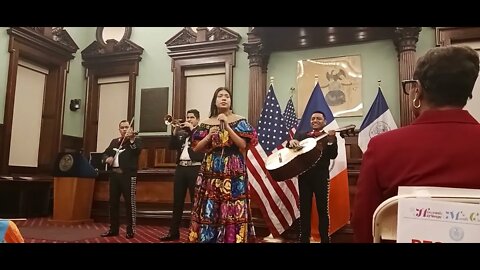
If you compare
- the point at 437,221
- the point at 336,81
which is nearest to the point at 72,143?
the point at 336,81

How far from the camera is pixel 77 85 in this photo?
5.25m

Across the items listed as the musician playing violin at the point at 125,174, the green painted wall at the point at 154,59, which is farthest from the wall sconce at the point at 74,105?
the musician playing violin at the point at 125,174

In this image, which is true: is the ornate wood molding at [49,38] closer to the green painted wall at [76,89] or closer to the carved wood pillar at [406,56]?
the green painted wall at [76,89]

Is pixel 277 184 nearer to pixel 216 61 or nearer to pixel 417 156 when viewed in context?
pixel 216 61

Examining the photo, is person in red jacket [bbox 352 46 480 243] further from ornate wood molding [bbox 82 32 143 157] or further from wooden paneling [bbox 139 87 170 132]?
ornate wood molding [bbox 82 32 143 157]

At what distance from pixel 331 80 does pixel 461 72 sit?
12.7ft

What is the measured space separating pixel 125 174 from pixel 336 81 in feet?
8.28

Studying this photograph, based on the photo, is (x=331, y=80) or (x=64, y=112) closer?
(x=331, y=80)

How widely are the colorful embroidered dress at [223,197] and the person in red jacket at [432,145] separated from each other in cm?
155

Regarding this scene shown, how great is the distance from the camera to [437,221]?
74 centimetres

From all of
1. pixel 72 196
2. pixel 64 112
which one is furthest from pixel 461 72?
pixel 64 112

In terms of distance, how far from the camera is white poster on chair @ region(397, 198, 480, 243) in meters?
0.72

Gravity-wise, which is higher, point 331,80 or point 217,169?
point 331,80

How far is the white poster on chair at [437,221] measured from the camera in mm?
725
